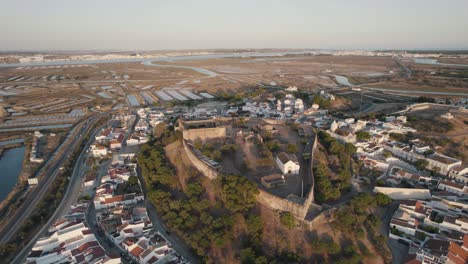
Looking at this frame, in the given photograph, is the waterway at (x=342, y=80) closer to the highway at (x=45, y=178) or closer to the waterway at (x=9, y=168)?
the highway at (x=45, y=178)

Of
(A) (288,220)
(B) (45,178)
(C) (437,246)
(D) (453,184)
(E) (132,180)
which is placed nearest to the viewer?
(C) (437,246)

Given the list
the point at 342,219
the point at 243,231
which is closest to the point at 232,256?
the point at 243,231

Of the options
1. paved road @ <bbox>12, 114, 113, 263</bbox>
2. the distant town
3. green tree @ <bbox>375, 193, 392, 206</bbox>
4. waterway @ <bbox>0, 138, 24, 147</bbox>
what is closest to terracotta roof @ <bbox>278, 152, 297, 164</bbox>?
the distant town

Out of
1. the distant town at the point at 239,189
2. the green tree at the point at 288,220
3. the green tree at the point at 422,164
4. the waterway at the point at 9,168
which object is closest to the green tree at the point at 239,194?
the distant town at the point at 239,189

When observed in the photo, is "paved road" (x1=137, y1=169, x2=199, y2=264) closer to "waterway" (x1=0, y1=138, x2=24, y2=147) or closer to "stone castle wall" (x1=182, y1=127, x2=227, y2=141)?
"stone castle wall" (x1=182, y1=127, x2=227, y2=141)

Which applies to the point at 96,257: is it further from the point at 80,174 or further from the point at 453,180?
the point at 453,180

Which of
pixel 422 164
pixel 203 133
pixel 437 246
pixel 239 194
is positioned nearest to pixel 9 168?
pixel 203 133

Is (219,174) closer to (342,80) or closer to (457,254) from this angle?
(457,254)
